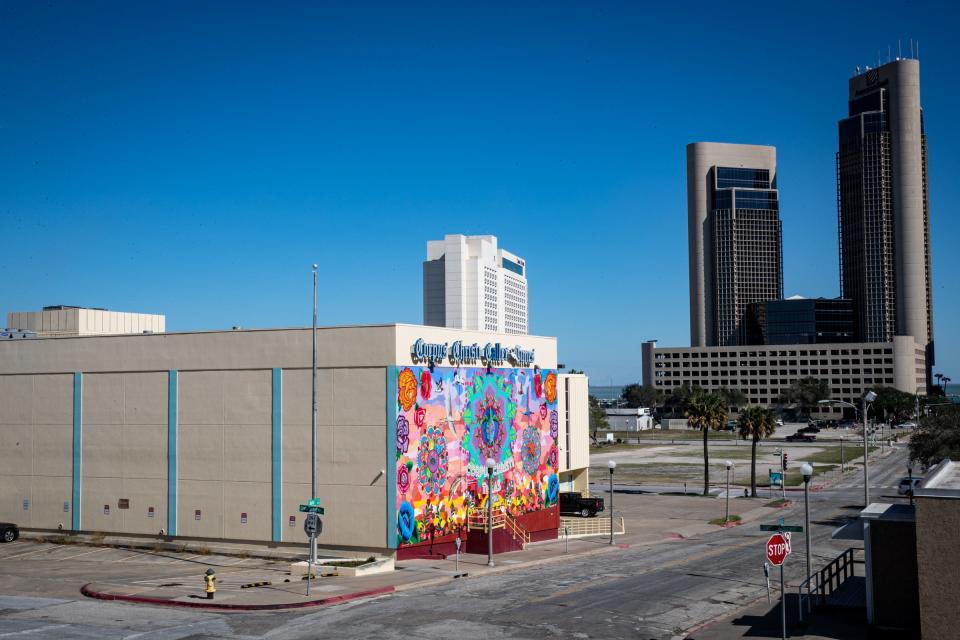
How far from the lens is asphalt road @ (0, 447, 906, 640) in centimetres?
2453

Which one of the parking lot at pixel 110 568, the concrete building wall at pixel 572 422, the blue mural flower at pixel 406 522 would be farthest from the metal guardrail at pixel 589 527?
the parking lot at pixel 110 568

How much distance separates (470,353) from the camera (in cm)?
4550

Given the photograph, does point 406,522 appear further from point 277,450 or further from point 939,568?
point 939,568

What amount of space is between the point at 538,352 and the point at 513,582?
2029cm

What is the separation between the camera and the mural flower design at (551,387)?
52.4 metres

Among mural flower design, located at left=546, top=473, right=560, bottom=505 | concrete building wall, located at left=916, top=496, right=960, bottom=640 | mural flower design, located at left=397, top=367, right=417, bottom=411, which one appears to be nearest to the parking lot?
mural flower design, located at left=397, top=367, right=417, bottom=411

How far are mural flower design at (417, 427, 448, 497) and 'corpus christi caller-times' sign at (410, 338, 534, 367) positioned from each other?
11.4 feet

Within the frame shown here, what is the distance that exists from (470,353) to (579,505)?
67.3 ft

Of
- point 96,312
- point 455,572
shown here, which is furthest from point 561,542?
point 96,312

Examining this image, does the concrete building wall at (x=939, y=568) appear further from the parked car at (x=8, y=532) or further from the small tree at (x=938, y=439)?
the parked car at (x=8, y=532)

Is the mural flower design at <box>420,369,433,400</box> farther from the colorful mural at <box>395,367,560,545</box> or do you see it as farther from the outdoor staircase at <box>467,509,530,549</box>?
the outdoor staircase at <box>467,509,530,549</box>

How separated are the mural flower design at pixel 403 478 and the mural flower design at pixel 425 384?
348 centimetres

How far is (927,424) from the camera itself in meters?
56.4

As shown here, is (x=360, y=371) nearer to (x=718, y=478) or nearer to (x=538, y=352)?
(x=538, y=352)
